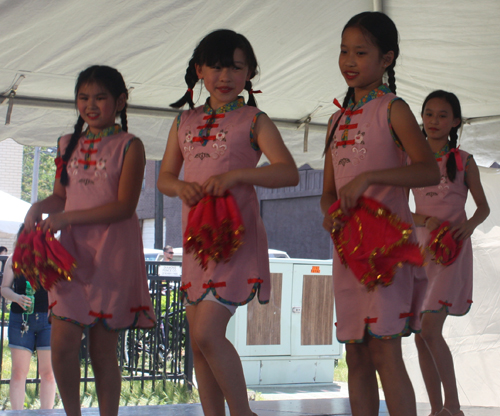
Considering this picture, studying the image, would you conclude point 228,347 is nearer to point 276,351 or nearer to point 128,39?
point 128,39

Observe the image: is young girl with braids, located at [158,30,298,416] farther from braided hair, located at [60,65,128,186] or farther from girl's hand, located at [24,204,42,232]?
girl's hand, located at [24,204,42,232]

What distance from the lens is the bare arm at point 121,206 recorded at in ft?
7.86

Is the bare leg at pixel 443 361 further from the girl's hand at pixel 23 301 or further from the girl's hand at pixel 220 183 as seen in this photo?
the girl's hand at pixel 23 301

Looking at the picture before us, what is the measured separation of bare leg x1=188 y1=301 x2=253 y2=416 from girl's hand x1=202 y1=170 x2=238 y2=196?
15.1 inches

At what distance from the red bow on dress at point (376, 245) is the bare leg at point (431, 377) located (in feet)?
4.68

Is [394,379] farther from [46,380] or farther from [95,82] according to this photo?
[46,380]

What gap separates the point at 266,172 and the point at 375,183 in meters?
0.37

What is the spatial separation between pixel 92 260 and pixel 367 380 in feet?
3.80

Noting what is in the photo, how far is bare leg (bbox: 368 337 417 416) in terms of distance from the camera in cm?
200

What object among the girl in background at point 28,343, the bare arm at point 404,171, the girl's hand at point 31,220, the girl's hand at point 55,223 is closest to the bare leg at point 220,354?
the bare arm at point 404,171

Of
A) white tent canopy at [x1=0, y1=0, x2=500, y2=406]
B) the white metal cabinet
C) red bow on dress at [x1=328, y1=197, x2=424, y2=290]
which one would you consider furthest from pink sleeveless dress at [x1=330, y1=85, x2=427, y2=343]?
the white metal cabinet

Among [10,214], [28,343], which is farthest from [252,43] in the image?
[10,214]

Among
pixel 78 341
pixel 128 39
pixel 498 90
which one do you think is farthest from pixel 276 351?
pixel 78 341

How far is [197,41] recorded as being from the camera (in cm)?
406
